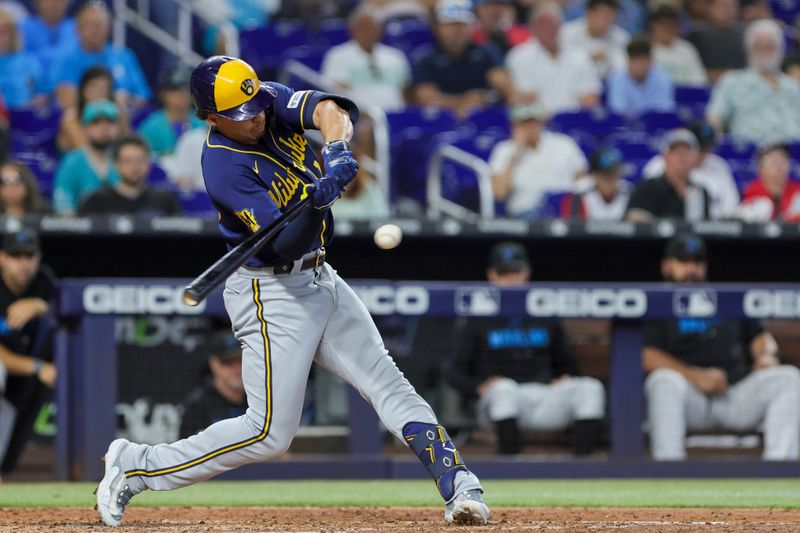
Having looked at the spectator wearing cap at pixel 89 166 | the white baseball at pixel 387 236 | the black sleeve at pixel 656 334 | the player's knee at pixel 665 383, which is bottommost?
the player's knee at pixel 665 383

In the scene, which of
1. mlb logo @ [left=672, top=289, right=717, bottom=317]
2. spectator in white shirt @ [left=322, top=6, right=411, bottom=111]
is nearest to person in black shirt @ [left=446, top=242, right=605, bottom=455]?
mlb logo @ [left=672, top=289, right=717, bottom=317]

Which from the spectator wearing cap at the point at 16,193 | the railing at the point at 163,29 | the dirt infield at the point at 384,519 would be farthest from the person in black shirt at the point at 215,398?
the railing at the point at 163,29

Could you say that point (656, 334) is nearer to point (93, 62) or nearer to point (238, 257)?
point (238, 257)

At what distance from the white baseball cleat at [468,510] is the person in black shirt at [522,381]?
7.36 feet

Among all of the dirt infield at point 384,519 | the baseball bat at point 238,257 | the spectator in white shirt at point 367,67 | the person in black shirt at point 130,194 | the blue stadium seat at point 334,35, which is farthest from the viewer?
the blue stadium seat at point 334,35

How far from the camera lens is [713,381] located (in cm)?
670

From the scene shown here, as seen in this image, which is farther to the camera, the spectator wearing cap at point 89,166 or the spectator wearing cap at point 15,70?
the spectator wearing cap at point 15,70

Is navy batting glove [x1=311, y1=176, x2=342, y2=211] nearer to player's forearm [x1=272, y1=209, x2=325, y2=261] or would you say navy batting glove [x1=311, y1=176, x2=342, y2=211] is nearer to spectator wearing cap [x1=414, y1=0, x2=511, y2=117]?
player's forearm [x1=272, y1=209, x2=325, y2=261]

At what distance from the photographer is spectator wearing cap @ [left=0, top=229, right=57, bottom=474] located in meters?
6.59

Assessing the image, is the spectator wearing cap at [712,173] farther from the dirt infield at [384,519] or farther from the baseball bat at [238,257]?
the baseball bat at [238,257]

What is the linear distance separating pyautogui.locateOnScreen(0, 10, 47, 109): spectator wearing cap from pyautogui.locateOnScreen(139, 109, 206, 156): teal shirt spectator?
0.79m

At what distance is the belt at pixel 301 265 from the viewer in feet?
14.2

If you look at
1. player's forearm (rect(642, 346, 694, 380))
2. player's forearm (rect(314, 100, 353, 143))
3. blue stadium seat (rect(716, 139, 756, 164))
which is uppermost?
blue stadium seat (rect(716, 139, 756, 164))

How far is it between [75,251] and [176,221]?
2.10ft
